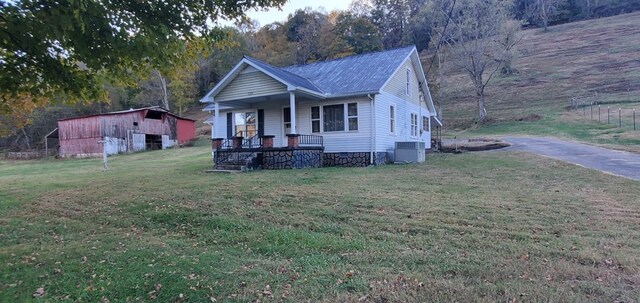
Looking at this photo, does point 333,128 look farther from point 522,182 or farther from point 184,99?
point 184,99

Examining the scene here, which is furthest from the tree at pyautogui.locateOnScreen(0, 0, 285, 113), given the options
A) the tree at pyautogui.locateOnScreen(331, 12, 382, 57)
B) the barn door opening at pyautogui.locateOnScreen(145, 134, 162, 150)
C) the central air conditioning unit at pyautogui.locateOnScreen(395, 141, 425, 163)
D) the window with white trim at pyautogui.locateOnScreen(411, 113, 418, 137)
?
the tree at pyautogui.locateOnScreen(331, 12, 382, 57)

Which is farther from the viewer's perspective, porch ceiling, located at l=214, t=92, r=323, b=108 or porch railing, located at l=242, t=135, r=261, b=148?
porch railing, located at l=242, t=135, r=261, b=148

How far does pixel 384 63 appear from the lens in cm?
1934

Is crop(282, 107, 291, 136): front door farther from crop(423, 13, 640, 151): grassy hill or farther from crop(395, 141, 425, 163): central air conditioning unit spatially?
crop(423, 13, 640, 151): grassy hill

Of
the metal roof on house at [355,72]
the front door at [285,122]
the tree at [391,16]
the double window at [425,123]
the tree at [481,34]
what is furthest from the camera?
the tree at [391,16]

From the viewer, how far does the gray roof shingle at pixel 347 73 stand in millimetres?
17250

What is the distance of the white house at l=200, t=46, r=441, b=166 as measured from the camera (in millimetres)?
17188

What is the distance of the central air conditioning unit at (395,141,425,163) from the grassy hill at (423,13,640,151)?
12.1 meters

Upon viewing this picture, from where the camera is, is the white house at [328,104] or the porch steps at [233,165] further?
the white house at [328,104]

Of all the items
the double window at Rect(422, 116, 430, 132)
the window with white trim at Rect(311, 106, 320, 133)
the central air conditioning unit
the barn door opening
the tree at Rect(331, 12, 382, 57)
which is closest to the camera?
the central air conditioning unit

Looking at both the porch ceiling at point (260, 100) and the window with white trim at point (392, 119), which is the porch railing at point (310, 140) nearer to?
the porch ceiling at point (260, 100)

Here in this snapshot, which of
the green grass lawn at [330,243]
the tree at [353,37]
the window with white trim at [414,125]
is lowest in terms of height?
the green grass lawn at [330,243]

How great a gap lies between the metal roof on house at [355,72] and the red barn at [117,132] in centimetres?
2390

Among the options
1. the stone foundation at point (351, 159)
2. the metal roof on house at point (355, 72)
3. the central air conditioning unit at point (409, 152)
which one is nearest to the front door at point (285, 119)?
the metal roof on house at point (355, 72)
